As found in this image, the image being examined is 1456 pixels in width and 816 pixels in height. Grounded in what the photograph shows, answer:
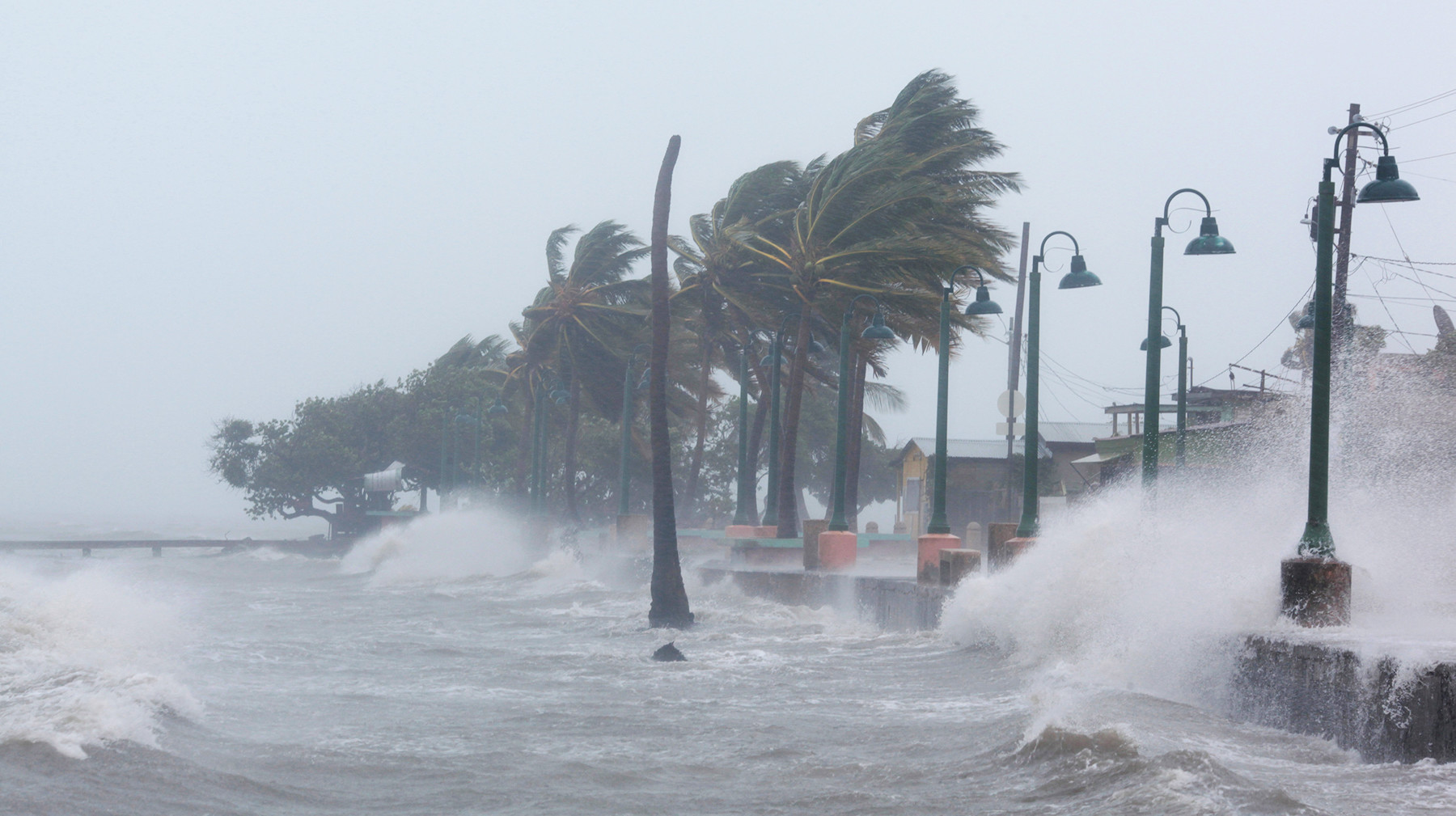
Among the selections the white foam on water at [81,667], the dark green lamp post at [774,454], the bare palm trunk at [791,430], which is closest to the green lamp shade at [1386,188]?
the white foam on water at [81,667]

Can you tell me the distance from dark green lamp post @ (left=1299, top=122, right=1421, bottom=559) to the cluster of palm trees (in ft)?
48.0

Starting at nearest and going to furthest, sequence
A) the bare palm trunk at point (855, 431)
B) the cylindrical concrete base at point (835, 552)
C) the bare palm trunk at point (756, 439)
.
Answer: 1. the cylindrical concrete base at point (835, 552)
2. the bare palm trunk at point (855, 431)
3. the bare palm trunk at point (756, 439)

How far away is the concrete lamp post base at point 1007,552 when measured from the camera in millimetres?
16281

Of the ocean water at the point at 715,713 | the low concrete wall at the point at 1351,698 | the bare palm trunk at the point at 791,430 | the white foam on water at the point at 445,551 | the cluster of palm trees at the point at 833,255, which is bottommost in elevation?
the white foam on water at the point at 445,551

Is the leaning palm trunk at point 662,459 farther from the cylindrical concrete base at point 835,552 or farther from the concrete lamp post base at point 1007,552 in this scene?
the concrete lamp post base at point 1007,552

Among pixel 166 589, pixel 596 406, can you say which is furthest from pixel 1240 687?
pixel 596 406

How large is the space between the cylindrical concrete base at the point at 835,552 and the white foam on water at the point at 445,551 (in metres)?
20.2

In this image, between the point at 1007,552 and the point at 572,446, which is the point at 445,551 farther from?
the point at 1007,552

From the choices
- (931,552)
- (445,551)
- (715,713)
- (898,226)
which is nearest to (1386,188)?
(715,713)

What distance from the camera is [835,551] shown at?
957 inches

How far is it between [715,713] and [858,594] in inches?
393

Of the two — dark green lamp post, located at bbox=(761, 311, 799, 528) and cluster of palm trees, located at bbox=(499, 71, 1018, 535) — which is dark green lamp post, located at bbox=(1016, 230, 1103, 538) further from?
dark green lamp post, located at bbox=(761, 311, 799, 528)

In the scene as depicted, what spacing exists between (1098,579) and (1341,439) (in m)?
7.38

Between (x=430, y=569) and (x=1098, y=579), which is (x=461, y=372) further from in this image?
(x=1098, y=579)
